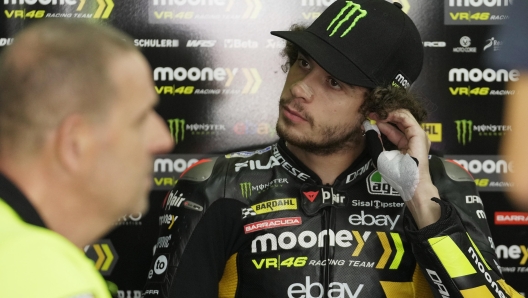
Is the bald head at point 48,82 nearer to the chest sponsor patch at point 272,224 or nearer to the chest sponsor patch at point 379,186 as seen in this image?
the chest sponsor patch at point 272,224

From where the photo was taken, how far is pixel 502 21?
7.89 feet

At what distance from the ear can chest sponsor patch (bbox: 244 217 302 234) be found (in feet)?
3.45

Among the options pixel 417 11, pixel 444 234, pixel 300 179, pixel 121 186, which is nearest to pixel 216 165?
pixel 300 179

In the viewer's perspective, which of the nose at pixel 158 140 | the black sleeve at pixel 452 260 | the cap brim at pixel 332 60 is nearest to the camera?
the nose at pixel 158 140

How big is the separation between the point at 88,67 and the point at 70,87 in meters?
0.03

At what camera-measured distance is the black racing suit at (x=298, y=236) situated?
5.98 feet

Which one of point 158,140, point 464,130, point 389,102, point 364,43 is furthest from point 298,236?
point 158,140

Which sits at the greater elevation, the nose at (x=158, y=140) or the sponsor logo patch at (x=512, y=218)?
the nose at (x=158, y=140)

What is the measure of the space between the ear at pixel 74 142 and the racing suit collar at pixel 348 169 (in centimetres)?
114

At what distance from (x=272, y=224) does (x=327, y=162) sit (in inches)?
9.3

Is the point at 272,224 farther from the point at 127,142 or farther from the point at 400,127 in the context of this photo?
the point at 127,142

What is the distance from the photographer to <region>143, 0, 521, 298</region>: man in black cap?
1821 millimetres

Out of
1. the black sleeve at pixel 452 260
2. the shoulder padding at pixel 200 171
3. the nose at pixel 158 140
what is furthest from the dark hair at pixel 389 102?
the nose at pixel 158 140

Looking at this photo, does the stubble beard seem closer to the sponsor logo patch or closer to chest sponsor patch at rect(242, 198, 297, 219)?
chest sponsor patch at rect(242, 198, 297, 219)
